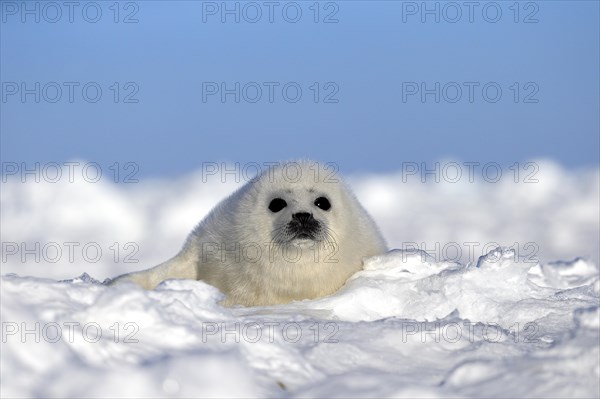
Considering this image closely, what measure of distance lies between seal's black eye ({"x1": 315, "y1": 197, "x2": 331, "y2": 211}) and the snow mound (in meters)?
2.48

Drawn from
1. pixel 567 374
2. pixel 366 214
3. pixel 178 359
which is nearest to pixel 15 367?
pixel 178 359

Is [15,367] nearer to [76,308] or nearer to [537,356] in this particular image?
[76,308]

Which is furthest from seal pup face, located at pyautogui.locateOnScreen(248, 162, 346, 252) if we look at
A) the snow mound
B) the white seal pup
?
the snow mound

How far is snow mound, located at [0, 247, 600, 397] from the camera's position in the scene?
139 inches

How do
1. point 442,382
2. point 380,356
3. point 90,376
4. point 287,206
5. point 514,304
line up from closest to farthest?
point 90,376 → point 442,382 → point 380,356 → point 514,304 → point 287,206

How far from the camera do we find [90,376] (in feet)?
11.5

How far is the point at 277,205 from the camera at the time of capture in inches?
285

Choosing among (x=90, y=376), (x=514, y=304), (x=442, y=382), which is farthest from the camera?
(x=514, y=304)

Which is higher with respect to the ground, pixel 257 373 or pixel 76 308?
pixel 76 308

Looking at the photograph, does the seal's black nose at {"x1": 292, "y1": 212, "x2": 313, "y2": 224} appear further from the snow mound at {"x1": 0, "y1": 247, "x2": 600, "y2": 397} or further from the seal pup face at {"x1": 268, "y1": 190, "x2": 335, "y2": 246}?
the snow mound at {"x1": 0, "y1": 247, "x2": 600, "y2": 397}

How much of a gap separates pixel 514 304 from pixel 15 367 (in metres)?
3.74

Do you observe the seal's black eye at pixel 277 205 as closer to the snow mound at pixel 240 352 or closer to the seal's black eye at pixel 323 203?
the seal's black eye at pixel 323 203

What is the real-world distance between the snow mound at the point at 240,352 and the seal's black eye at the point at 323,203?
8.14 ft

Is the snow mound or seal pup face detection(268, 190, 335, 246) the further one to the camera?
seal pup face detection(268, 190, 335, 246)
